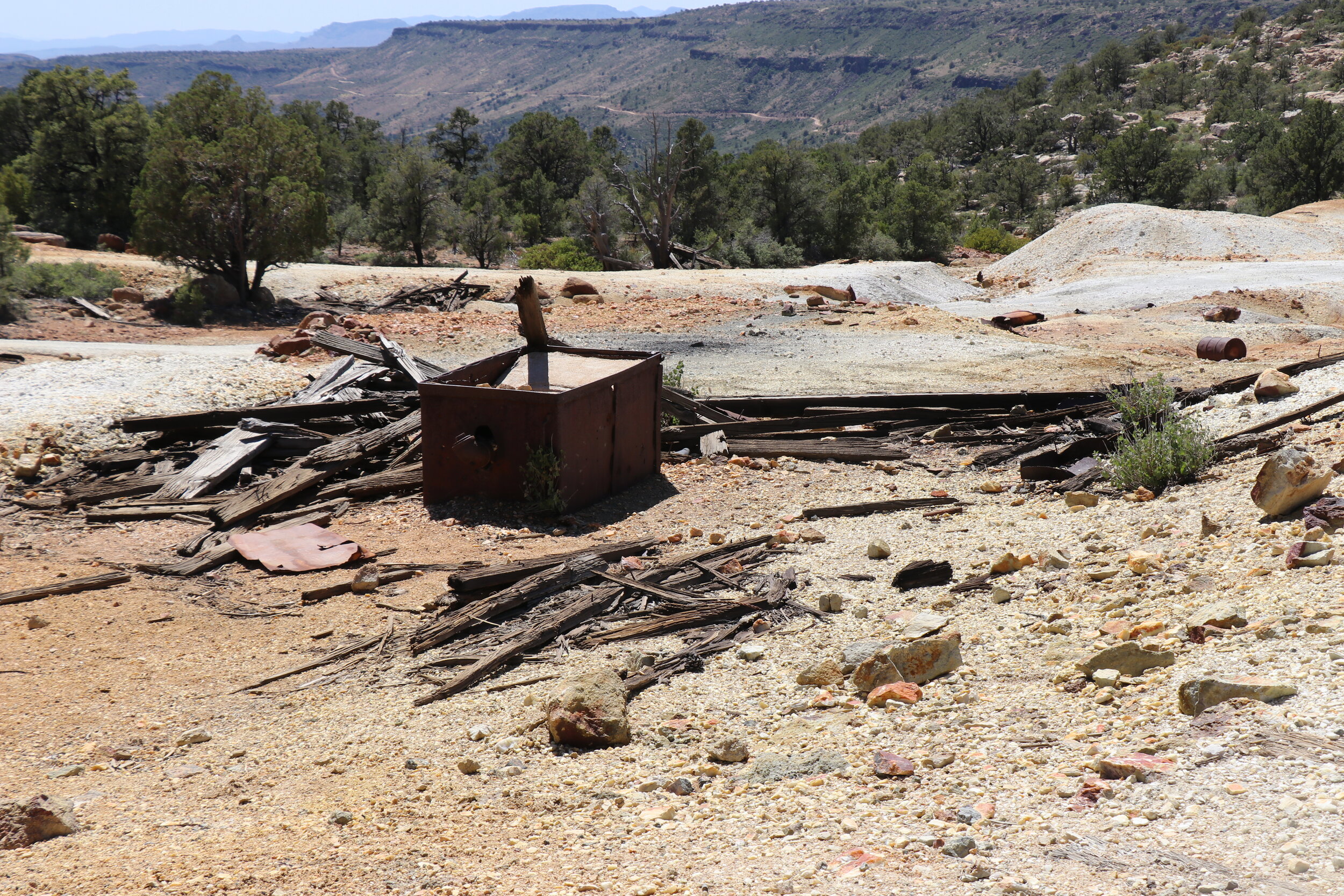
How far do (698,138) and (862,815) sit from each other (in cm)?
3667

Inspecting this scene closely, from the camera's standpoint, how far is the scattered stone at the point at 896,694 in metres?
3.79

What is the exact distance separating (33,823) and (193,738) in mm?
950

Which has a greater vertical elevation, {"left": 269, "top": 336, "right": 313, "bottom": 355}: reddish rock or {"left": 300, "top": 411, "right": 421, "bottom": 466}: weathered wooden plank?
{"left": 269, "top": 336, "right": 313, "bottom": 355}: reddish rock

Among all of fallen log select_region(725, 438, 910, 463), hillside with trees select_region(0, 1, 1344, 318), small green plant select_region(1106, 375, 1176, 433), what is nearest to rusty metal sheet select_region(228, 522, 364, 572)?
fallen log select_region(725, 438, 910, 463)

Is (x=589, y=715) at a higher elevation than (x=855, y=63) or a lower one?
lower

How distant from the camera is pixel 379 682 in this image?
4.76 meters

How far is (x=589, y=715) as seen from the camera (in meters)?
3.85

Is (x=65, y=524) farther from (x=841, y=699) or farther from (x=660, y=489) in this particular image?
(x=841, y=699)

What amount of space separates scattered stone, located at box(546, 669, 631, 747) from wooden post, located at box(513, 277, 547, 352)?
4.56 m

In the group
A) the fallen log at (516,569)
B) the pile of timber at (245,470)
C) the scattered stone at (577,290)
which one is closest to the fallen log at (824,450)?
the fallen log at (516,569)

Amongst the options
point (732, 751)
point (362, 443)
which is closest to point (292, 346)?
point (362, 443)

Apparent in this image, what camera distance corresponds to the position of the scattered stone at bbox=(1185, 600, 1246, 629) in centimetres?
372

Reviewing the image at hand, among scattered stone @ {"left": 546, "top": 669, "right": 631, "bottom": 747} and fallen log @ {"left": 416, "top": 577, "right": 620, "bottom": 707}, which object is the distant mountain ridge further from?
scattered stone @ {"left": 546, "top": 669, "right": 631, "bottom": 747}

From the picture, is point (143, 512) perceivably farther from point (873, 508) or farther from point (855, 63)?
point (855, 63)
